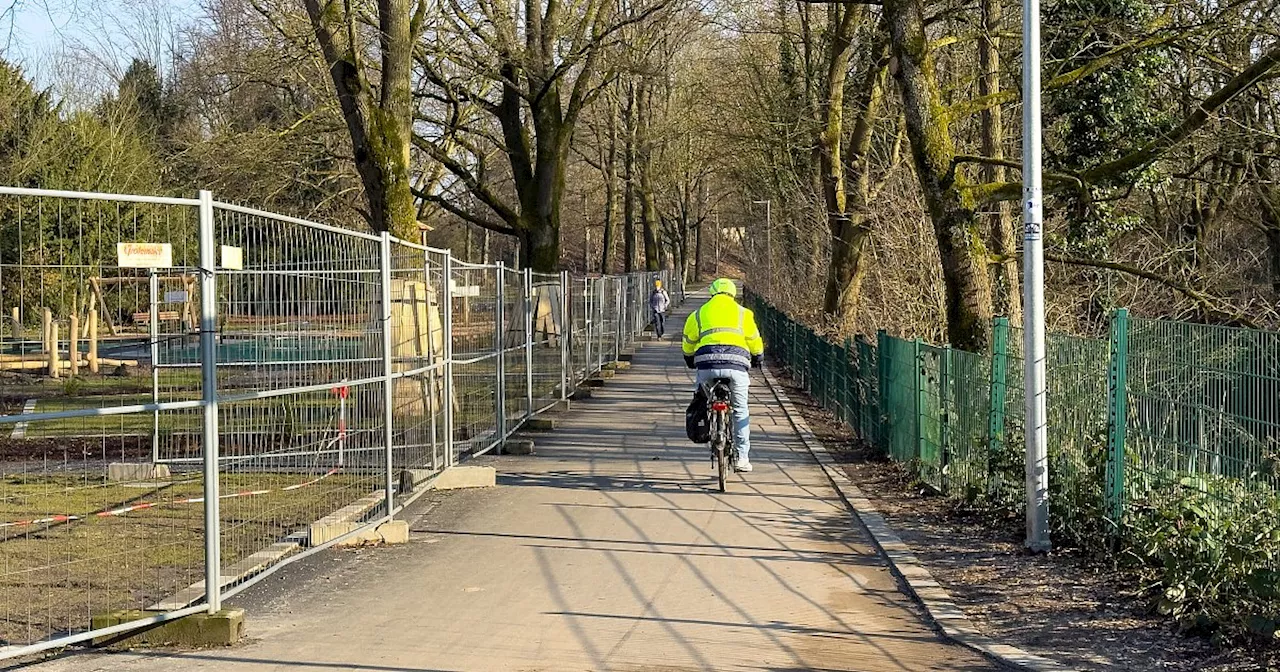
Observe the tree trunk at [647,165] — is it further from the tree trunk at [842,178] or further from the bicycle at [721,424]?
the bicycle at [721,424]

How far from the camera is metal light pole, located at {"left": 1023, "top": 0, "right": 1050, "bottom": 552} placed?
9607 mm

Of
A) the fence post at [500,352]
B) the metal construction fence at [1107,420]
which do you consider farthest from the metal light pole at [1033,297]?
the fence post at [500,352]

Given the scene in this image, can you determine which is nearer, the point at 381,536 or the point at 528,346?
the point at 381,536

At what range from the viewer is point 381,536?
9938 mm

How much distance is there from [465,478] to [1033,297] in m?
5.54

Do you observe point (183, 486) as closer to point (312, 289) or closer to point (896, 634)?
point (312, 289)

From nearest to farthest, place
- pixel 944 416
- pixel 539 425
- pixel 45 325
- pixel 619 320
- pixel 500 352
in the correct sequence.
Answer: pixel 45 325 < pixel 944 416 < pixel 500 352 < pixel 539 425 < pixel 619 320

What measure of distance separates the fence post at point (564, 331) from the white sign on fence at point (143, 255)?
13.1 meters

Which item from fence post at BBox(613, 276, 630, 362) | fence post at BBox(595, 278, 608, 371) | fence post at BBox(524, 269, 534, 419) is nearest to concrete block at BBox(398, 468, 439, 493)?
fence post at BBox(524, 269, 534, 419)

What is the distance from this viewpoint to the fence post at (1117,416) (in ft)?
28.5

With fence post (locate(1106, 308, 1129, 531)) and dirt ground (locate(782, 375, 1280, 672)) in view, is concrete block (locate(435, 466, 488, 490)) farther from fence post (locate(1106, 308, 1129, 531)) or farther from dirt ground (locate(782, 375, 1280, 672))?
fence post (locate(1106, 308, 1129, 531))

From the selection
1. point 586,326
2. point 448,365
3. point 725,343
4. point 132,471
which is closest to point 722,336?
point 725,343

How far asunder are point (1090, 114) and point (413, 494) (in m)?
11.7

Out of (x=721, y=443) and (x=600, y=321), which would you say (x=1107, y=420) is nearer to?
(x=721, y=443)
